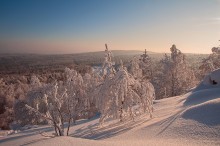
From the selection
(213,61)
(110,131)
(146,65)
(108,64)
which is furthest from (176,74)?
(110,131)

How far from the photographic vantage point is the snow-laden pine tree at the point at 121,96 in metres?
13.5

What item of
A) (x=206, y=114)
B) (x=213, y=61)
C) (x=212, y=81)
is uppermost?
(x=213, y=61)

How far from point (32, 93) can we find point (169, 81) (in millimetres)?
23944

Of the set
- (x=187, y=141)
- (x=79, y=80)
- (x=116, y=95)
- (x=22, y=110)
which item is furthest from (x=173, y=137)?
(x=22, y=110)

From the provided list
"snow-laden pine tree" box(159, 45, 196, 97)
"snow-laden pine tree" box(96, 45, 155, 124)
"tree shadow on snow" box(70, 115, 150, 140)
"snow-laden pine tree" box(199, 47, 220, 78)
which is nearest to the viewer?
"tree shadow on snow" box(70, 115, 150, 140)

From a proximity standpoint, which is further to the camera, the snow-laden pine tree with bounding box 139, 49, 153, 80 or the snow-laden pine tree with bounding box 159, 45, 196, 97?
the snow-laden pine tree with bounding box 139, 49, 153, 80

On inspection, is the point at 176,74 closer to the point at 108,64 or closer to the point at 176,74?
the point at 176,74

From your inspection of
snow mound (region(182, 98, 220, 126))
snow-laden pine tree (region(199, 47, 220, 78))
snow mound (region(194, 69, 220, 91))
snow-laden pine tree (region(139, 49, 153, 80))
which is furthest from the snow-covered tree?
snow-laden pine tree (region(139, 49, 153, 80))

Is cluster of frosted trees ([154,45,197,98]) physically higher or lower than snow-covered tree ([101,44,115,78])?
lower

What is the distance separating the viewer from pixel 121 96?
44.5 feet

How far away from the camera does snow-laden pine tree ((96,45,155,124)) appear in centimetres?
1345

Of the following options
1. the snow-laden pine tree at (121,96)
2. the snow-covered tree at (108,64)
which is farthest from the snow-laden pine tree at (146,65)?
the snow-laden pine tree at (121,96)

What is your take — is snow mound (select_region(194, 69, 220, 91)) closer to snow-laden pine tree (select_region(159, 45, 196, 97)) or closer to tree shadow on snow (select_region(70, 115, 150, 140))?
tree shadow on snow (select_region(70, 115, 150, 140))

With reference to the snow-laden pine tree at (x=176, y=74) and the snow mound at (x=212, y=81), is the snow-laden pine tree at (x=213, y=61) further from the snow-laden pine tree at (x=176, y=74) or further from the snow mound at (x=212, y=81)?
the snow mound at (x=212, y=81)
